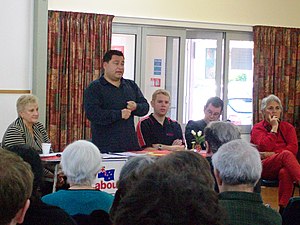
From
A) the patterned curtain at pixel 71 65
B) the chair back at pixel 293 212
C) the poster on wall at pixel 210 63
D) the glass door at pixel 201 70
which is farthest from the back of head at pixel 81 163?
the poster on wall at pixel 210 63

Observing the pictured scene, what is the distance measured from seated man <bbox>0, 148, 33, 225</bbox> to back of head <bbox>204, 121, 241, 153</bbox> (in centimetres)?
223

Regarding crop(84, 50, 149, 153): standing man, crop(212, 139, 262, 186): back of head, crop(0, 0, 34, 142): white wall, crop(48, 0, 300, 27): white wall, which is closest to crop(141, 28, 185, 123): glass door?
crop(48, 0, 300, 27): white wall

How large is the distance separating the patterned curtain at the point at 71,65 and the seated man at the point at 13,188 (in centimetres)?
581

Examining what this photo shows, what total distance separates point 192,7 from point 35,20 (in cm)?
275

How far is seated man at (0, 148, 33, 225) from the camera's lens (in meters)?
1.54

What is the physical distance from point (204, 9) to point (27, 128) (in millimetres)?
4042

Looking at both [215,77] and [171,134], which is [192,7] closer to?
[215,77]

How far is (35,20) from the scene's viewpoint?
20.2 ft

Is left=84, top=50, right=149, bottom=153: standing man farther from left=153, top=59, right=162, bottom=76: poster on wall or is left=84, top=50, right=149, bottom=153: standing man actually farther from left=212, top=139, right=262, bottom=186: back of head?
left=153, top=59, right=162, bottom=76: poster on wall

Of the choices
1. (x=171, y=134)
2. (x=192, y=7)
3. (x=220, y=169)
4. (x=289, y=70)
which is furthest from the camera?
(x=289, y=70)

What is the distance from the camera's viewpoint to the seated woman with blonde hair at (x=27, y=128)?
4.87 meters

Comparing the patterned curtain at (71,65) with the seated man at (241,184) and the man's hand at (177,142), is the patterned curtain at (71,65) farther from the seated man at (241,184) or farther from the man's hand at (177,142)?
the seated man at (241,184)

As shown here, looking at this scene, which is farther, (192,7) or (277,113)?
(192,7)

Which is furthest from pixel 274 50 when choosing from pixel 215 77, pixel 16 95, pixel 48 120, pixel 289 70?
pixel 16 95
